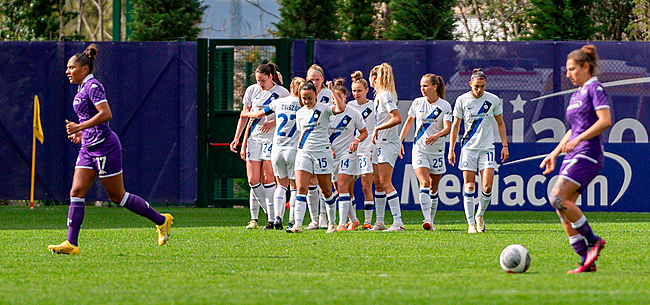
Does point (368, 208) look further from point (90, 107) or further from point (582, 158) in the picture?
point (582, 158)

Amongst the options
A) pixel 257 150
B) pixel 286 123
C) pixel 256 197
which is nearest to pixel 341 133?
pixel 286 123

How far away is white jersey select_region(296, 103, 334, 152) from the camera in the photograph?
10.4 meters

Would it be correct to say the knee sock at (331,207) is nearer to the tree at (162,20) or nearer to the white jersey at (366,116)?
the white jersey at (366,116)

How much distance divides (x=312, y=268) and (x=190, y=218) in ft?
23.6

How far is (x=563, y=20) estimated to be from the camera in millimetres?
16531

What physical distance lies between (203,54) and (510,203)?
6035mm

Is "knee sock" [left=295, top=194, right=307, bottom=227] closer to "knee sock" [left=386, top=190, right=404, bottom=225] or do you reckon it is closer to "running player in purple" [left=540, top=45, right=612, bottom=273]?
"knee sock" [left=386, top=190, right=404, bottom=225]

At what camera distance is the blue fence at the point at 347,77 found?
48.5ft

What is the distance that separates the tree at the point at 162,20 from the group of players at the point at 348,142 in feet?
21.9

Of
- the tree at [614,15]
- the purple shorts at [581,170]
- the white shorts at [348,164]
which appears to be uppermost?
the tree at [614,15]

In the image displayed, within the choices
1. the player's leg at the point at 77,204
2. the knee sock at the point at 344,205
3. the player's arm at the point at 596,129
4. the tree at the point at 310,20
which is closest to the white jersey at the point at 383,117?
the knee sock at the point at 344,205

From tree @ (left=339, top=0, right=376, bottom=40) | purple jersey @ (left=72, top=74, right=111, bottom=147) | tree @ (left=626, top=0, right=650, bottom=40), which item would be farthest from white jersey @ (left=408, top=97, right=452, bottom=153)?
tree @ (left=626, top=0, right=650, bottom=40)

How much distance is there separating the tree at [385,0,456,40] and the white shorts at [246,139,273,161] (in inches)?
252

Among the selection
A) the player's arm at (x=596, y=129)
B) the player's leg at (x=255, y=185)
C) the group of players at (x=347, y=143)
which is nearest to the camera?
the player's arm at (x=596, y=129)
